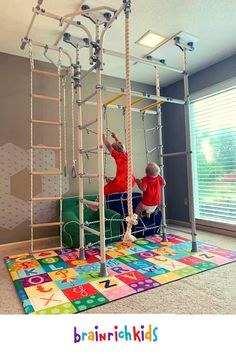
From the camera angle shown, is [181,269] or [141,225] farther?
[141,225]

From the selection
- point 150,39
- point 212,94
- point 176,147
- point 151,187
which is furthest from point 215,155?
point 150,39

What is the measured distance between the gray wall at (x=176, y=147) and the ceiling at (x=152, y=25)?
0.83m

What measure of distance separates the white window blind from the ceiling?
777 millimetres

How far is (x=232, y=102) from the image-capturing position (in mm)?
3932

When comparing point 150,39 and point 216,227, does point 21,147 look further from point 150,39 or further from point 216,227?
point 216,227

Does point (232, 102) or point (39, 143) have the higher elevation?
point (232, 102)

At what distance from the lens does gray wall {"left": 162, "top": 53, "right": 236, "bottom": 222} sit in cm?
478

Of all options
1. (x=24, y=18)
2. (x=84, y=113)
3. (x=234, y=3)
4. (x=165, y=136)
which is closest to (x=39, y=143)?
(x=84, y=113)

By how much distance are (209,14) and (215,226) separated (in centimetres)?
307
